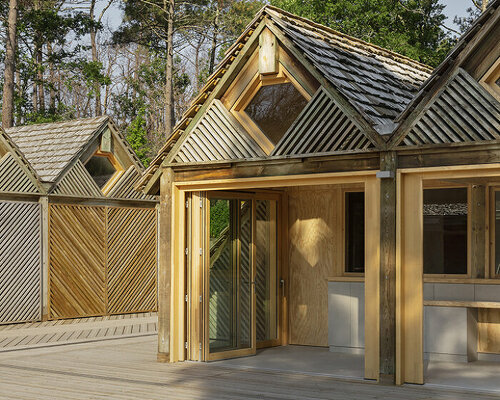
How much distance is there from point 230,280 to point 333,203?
2.04m

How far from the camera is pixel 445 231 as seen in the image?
10.9 m

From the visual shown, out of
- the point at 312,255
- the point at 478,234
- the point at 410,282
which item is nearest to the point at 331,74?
the point at 410,282

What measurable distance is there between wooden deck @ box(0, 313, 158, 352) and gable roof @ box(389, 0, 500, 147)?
6.64 m

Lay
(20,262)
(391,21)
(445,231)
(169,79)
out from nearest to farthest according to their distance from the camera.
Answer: (445,231), (20,262), (391,21), (169,79)

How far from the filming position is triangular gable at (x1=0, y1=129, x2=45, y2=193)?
15336 mm

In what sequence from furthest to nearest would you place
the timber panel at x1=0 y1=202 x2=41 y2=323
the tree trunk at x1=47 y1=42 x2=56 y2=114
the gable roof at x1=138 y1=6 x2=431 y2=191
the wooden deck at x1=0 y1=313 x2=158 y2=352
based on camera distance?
1. the tree trunk at x1=47 y1=42 x2=56 y2=114
2. the timber panel at x1=0 y1=202 x2=41 y2=323
3. the wooden deck at x1=0 y1=313 x2=158 y2=352
4. the gable roof at x1=138 y1=6 x2=431 y2=191

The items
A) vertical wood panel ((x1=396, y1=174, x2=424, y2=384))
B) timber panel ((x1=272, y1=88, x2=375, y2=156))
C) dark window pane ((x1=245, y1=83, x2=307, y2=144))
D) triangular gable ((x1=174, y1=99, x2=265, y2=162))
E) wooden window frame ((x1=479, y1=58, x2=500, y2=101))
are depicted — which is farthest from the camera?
triangular gable ((x1=174, y1=99, x2=265, y2=162))

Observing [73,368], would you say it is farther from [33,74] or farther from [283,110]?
[33,74]

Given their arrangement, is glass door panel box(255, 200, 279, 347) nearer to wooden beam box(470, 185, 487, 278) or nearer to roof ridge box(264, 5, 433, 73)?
roof ridge box(264, 5, 433, 73)

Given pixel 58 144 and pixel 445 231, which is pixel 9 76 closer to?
pixel 58 144

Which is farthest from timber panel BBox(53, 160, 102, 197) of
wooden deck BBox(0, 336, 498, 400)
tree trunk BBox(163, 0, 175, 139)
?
tree trunk BBox(163, 0, 175, 139)

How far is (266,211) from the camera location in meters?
11.3

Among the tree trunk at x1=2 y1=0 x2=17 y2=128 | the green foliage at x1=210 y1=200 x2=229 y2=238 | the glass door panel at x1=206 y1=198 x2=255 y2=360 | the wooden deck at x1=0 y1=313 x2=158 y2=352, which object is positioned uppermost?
the tree trunk at x1=2 y1=0 x2=17 y2=128

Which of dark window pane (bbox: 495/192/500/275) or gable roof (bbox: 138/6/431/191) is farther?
dark window pane (bbox: 495/192/500/275)
